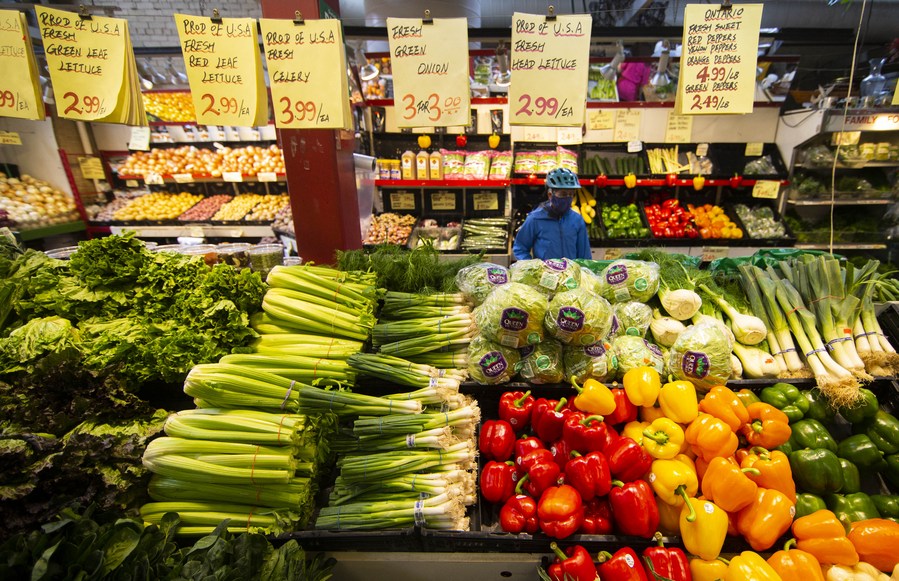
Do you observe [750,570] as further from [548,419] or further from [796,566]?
[548,419]

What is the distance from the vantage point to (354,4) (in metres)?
8.21

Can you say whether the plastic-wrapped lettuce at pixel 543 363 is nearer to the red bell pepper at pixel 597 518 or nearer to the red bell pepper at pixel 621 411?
the red bell pepper at pixel 621 411

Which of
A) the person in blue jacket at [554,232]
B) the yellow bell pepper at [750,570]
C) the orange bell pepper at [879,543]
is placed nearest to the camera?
the yellow bell pepper at [750,570]

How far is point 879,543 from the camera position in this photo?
1.40 m

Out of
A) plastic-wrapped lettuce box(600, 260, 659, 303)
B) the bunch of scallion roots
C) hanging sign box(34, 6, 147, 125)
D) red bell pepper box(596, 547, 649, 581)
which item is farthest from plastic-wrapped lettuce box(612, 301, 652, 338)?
hanging sign box(34, 6, 147, 125)

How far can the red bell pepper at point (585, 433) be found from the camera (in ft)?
5.24

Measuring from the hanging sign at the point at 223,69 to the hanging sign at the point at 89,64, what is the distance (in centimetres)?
37

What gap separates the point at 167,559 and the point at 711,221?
6.46 metres

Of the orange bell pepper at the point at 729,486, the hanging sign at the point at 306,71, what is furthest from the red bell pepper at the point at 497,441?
the hanging sign at the point at 306,71

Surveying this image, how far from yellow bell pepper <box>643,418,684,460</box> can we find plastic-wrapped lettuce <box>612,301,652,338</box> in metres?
0.61

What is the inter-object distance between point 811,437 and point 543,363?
3.94ft

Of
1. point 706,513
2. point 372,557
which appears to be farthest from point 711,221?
point 372,557

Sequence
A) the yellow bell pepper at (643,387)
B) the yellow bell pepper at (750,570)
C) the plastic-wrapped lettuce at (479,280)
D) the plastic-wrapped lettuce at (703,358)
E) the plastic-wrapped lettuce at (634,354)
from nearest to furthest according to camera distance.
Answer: the yellow bell pepper at (750,570) < the yellow bell pepper at (643,387) < the plastic-wrapped lettuce at (703,358) < the plastic-wrapped lettuce at (634,354) < the plastic-wrapped lettuce at (479,280)

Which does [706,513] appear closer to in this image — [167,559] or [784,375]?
[784,375]
